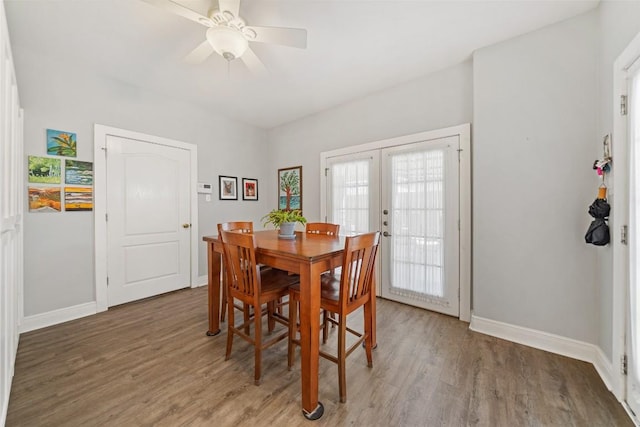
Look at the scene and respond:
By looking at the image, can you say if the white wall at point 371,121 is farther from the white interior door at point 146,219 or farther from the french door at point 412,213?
the white interior door at point 146,219

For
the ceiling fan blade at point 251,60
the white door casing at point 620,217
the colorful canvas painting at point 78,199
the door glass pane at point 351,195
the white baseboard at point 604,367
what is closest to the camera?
the white door casing at point 620,217

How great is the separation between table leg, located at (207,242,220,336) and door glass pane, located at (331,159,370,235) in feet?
6.08

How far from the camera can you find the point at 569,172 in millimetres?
2014

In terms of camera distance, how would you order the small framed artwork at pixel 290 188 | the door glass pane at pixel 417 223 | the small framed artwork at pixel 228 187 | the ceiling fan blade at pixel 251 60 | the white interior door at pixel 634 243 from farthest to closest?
the small framed artwork at pixel 290 188 → the small framed artwork at pixel 228 187 → the door glass pane at pixel 417 223 → the ceiling fan blade at pixel 251 60 → the white interior door at pixel 634 243

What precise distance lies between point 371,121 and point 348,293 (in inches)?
97.5

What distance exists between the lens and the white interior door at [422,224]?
2.73 m

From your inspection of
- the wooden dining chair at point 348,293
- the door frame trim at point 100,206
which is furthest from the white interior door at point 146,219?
the wooden dining chair at point 348,293

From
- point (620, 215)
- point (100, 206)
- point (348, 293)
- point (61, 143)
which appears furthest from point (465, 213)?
point (61, 143)

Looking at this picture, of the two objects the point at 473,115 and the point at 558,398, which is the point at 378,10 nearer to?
the point at 473,115

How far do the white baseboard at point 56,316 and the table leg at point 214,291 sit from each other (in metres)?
1.54

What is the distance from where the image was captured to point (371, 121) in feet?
11.1

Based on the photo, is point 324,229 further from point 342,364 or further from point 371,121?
point 371,121

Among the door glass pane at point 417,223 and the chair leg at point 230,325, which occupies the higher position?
the door glass pane at point 417,223

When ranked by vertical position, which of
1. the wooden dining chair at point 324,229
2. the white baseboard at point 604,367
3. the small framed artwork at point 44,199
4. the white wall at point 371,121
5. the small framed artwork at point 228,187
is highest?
the white wall at point 371,121
